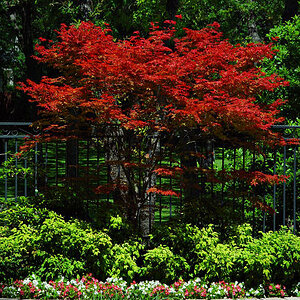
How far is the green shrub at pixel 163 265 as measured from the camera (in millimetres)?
5770

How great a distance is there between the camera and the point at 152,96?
6387 mm

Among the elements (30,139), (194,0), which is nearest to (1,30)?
(194,0)

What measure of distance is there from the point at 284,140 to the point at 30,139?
3.31m

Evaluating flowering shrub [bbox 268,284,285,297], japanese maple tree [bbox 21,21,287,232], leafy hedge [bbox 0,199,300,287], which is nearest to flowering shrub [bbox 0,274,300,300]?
flowering shrub [bbox 268,284,285,297]

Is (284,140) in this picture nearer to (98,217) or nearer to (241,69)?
(241,69)

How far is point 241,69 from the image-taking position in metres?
6.61

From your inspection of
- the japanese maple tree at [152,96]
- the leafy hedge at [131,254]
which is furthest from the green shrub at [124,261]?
the japanese maple tree at [152,96]

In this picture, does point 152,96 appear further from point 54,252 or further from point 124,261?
point 54,252

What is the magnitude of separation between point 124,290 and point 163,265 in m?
0.57

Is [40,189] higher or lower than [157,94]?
lower

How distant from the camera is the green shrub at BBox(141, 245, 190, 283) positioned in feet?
18.9

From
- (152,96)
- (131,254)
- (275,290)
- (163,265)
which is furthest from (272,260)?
(152,96)

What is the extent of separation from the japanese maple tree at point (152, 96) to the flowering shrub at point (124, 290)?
Result: 1063mm

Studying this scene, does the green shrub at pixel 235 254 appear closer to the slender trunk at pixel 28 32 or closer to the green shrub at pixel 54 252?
the green shrub at pixel 54 252
